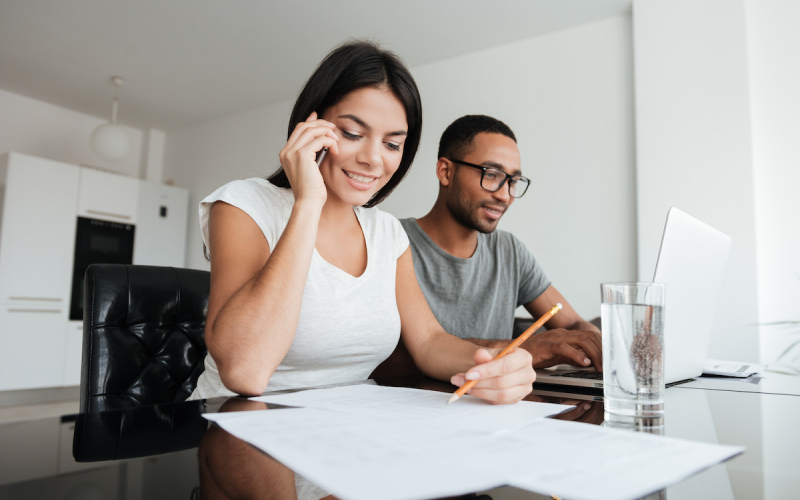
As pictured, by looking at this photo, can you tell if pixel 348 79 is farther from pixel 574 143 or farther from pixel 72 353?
pixel 72 353

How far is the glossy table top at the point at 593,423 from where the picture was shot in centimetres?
37

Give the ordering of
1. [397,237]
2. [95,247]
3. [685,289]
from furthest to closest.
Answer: [95,247], [397,237], [685,289]

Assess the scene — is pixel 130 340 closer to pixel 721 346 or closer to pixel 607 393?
pixel 607 393

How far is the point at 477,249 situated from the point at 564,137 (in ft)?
6.78

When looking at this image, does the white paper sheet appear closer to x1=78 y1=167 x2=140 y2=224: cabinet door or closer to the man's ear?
the man's ear

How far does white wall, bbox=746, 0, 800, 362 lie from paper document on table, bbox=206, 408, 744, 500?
2.86m

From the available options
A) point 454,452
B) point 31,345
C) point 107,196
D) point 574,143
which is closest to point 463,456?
Answer: point 454,452

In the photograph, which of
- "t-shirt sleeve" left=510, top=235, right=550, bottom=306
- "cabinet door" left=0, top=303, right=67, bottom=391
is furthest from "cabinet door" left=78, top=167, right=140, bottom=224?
"t-shirt sleeve" left=510, top=235, right=550, bottom=306

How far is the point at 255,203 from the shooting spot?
1.07 meters

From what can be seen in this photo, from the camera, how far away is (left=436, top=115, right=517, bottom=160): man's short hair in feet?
6.33

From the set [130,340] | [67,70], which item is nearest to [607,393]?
[130,340]

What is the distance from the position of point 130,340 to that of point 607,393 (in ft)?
3.11

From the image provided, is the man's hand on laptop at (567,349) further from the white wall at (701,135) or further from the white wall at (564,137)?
the white wall at (564,137)

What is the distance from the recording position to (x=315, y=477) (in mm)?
355
